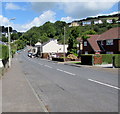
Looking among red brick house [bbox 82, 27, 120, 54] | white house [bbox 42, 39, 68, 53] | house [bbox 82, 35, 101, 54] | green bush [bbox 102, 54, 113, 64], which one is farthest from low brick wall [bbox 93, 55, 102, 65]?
white house [bbox 42, 39, 68, 53]

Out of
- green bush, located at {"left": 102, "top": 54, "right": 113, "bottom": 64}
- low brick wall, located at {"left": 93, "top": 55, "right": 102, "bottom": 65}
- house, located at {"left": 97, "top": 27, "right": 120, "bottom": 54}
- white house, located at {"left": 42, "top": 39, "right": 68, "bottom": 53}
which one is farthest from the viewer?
white house, located at {"left": 42, "top": 39, "right": 68, "bottom": 53}

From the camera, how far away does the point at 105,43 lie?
4256cm

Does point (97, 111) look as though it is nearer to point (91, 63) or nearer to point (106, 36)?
point (91, 63)

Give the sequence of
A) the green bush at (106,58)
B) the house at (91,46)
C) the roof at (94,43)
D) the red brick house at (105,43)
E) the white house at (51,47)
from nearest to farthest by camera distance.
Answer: the green bush at (106,58)
the red brick house at (105,43)
the house at (91,46)
the roof at (94,43)
the white house at (51,47)

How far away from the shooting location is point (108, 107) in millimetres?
6539

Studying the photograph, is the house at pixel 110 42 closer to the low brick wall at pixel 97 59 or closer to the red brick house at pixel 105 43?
the red brick house at pixel 105 43

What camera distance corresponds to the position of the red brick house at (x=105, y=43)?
39.5 metres

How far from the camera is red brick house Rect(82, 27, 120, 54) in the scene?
3953 cm

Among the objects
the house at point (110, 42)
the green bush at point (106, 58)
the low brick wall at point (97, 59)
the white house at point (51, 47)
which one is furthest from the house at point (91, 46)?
the white house at point (51, 47)

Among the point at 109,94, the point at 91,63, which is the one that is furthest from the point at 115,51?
the point at 109,94

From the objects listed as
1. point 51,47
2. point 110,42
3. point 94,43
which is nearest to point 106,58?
point 110,42

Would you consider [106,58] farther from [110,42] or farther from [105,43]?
[105,43]

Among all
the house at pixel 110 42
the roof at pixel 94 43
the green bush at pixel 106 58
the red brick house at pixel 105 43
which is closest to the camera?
the green bush at pixel 106 58

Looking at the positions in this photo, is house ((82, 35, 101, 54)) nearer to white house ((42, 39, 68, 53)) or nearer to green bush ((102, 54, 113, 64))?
green bush ((102, 54, 113, 64))
